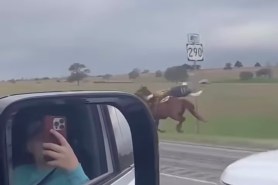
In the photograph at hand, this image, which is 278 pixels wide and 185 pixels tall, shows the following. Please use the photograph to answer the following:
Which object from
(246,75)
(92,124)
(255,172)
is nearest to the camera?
(92,124)

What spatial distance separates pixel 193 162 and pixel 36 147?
1590cm

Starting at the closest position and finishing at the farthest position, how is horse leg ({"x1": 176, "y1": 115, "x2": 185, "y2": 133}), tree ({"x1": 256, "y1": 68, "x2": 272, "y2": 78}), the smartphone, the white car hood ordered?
the smartphone → the white car hood → horse leg ({"x1": 176, "y1": 115, "x2": 185, "y2": 133}) → tree ({"x1": 256, "y1": 68, "x2": 272, "y2": 78})

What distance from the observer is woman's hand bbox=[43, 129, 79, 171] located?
2521 millimetres

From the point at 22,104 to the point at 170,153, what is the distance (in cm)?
1864

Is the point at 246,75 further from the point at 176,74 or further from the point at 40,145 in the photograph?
the point at 40,145

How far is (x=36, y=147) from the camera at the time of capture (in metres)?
2.58

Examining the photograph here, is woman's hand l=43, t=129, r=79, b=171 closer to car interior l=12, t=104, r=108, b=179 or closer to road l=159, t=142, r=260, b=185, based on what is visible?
car interior l=12, t=104, r=108, b=179

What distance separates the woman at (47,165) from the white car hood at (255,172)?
2166 mm

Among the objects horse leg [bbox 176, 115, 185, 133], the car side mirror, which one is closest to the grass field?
horse leg [bbox 176, 115, 185, 133]

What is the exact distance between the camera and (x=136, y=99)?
290cm

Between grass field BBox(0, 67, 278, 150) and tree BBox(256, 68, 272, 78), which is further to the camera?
tree BBox(256, 68, 272, 78)

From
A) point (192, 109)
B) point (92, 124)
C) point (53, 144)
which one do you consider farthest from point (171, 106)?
point (53, 144)

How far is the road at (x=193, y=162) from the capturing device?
1488cm

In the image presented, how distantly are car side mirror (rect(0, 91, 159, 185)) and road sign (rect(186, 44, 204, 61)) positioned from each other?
72.3ft
